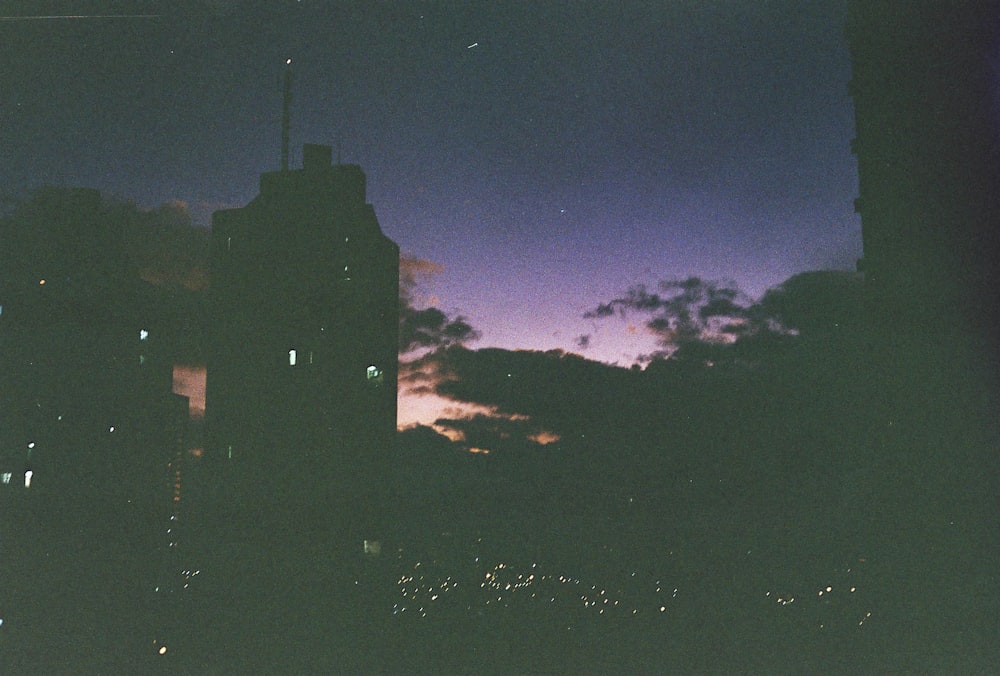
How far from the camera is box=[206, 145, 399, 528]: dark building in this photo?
48.0m

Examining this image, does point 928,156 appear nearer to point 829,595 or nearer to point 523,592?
point 829,595

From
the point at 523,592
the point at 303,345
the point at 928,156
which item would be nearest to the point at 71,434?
the point at 303,345

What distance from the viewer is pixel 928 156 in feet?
47.6

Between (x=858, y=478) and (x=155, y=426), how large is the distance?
5889 cm

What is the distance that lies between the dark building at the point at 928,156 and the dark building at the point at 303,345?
38.6 meters

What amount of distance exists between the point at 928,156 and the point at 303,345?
43.8 m

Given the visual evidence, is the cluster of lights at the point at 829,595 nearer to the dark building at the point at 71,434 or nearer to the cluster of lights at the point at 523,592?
the cluster of lights at the point at 523,592

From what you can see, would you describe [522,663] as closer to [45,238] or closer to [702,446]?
[702,446]

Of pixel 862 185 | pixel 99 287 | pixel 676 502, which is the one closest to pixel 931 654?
pixel 862 185

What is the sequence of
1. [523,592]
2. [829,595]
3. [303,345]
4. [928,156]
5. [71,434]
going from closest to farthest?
[928,156]
[71,434]
[303,345]
[829,595]
[523,592]

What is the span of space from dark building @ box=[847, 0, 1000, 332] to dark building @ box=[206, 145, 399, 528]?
38.6m

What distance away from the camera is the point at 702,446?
310 feet

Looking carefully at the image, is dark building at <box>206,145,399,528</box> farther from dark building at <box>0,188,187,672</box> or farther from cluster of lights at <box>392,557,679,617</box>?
cluster of lights at <box>392,557,679,617</box>

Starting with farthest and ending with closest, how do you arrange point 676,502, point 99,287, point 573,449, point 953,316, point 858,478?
point 676,502 < point 573,449 < point 99,287 < point 858,478 < point 953,316
